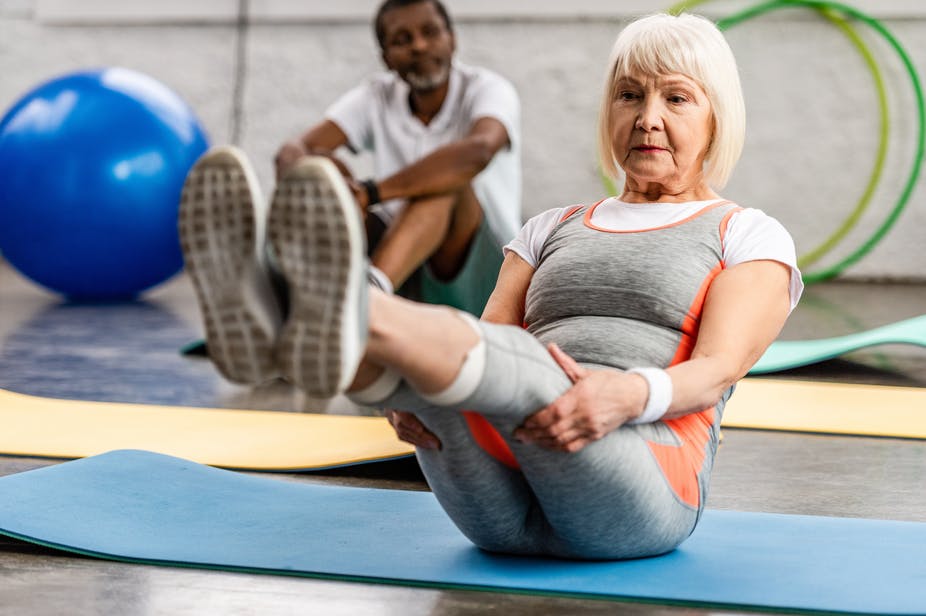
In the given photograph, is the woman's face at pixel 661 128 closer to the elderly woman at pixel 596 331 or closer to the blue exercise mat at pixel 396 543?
the elderly woman at pixel 596 331

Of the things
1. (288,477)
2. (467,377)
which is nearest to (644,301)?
(467,377)

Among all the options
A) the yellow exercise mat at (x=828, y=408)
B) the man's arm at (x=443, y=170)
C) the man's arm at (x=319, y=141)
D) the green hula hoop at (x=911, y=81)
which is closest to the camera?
the yellow exercise mat at (x=828, y=408)

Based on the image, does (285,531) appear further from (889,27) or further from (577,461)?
(889,27)

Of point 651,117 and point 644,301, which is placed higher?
point 651,117

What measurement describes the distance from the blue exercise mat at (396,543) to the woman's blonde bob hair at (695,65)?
Result: 514mm

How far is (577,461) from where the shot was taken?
1.40 meters

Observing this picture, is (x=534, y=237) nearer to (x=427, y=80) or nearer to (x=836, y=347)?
(x=836, y=347)

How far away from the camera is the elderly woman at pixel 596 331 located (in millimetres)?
A: 1198

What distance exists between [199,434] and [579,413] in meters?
1.37

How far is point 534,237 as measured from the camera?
1.77 metres

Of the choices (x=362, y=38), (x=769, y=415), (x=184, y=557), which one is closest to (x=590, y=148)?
(x=362, y=38)

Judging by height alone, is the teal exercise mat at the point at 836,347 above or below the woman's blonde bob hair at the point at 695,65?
below

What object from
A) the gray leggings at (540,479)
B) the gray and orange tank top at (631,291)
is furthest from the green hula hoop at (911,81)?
the gray leggings at (540,479)

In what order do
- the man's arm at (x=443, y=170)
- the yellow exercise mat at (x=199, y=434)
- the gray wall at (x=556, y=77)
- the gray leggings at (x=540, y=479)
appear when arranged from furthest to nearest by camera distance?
the gray wall at (x=556, y=77), the man's arm at (x=443, y=170), the yellow exercise mat at (x=199, y=434), the gray leggings at (x=540, y=479)
